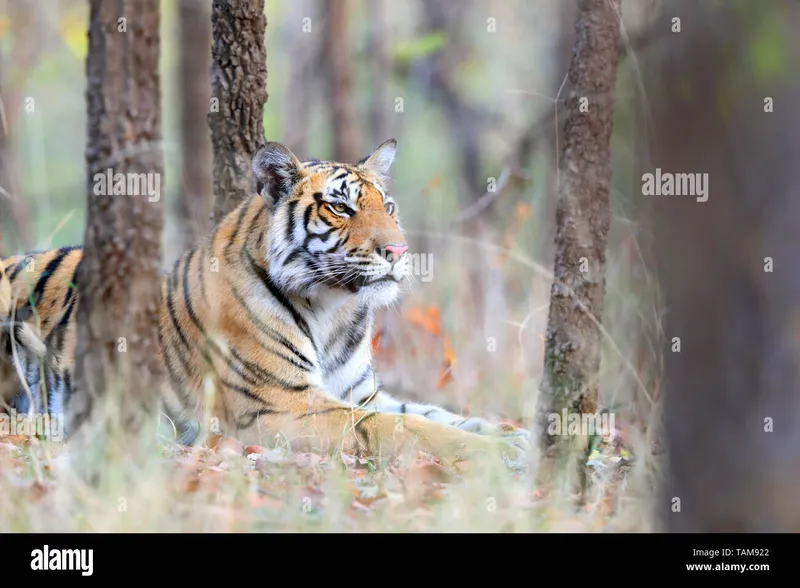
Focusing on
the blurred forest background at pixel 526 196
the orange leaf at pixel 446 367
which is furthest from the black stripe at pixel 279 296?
the orange leaf at pixel 446 367

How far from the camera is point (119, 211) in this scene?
3.52 metres

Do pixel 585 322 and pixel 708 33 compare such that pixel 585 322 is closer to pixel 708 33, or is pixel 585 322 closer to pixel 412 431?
pixel 412 431

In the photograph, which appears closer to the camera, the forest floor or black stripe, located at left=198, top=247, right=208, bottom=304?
the forest floor

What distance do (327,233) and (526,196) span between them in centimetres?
477

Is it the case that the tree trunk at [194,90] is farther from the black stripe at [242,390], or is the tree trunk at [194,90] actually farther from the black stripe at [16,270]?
the black stripe at [242,390]

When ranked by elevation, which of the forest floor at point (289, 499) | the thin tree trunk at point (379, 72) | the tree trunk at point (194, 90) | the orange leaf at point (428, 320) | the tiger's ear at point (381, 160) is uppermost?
the thin tree trunk at point (379, 72)

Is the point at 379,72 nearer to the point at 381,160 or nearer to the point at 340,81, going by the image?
the point at 340,81

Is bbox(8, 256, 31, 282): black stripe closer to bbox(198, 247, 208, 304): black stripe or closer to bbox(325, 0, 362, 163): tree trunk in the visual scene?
bbox(198, 247, 208, 304): black stripe

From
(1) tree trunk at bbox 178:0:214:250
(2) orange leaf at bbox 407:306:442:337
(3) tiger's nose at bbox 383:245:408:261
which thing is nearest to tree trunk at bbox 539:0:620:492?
(3) tiger's nose at bbox 383:245:408:261

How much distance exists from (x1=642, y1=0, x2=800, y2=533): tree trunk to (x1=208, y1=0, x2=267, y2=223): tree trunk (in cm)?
356

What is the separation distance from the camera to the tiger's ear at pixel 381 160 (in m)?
5.26

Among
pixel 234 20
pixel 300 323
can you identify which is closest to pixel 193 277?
pixel 300 323

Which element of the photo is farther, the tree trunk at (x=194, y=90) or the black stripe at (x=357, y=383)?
the tree trunk at (x=194, y=90)

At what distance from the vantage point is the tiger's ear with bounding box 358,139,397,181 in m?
5.26
